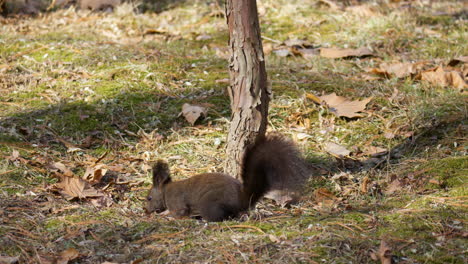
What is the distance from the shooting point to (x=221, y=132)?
16.1 feet

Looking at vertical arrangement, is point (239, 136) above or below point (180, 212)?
above

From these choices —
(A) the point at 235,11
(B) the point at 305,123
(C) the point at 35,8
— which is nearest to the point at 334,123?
(B) the point at 305,123

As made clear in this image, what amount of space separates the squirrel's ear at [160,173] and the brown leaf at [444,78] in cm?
279

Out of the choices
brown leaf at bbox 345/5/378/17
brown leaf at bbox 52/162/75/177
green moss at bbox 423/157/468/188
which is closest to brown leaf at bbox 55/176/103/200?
brown leaf at bbox 52/162/75/177

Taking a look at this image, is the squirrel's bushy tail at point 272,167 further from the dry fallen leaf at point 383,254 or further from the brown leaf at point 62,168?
the brown leaf at point 62,168

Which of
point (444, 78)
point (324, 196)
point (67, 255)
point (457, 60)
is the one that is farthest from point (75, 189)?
point (457, 60)

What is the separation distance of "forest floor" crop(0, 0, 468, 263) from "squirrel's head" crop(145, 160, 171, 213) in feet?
0.35

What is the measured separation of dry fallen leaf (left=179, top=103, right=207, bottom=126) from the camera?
4.95 metres

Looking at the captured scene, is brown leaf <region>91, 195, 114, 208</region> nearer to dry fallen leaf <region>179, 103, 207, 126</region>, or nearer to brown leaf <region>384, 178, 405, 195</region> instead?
dry fallen leaf <region>179, 103, 207, 126</region>

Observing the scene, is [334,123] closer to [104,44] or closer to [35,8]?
[104,44]

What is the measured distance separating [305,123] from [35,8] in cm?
499

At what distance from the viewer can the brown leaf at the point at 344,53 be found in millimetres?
6410

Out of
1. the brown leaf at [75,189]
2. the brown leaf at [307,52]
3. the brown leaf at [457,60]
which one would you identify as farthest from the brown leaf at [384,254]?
the brown leaf at [307,52]

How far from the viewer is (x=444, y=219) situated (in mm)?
3291
